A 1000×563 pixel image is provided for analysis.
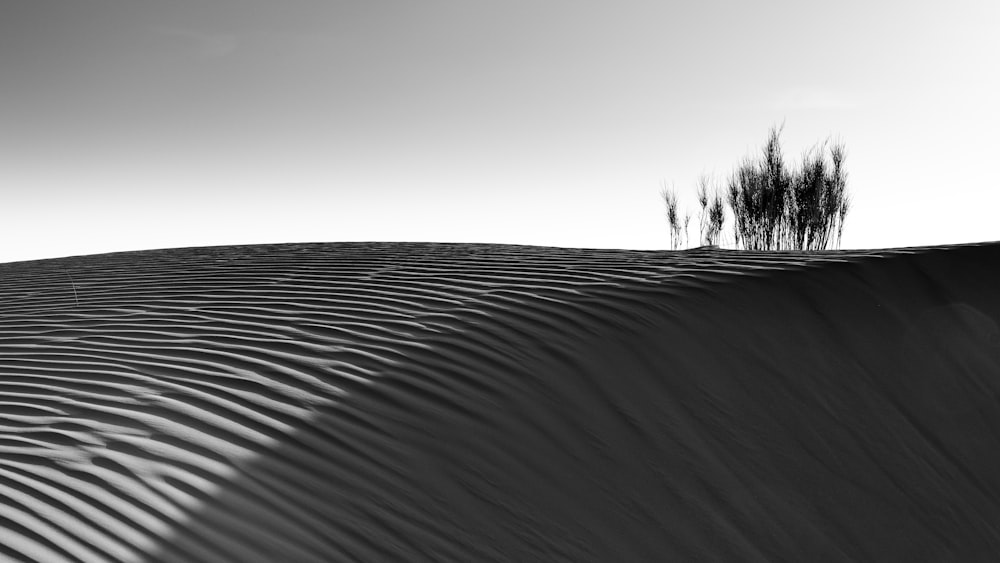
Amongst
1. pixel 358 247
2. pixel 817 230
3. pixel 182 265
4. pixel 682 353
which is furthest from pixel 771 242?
pixel 682 353

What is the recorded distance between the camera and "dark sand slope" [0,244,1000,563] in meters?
1.96

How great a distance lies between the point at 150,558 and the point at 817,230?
562 inches

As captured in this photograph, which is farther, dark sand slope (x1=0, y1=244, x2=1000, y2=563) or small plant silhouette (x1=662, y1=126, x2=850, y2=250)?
small plant silhouette (x1=662, y1=126, x2=850, y2=250)

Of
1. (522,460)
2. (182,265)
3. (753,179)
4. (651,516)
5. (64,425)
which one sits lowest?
(651,516)

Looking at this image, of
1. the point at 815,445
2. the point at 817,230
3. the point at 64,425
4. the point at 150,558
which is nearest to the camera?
the point at 150,558

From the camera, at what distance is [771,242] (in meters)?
15.0

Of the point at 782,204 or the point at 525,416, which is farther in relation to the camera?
the point at 782,204

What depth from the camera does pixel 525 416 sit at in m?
2.53

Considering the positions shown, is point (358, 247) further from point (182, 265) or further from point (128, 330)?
point (128, 330)

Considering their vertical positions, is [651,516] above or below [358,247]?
below

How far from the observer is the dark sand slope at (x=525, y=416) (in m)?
1.96

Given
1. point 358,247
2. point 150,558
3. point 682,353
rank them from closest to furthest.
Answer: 1. point 150,558
2. point 682,353
3. point 358,247

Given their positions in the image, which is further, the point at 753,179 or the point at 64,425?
the point at 753,179

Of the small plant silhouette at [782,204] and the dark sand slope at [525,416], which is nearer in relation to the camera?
the dark sand slope at [525,416]
